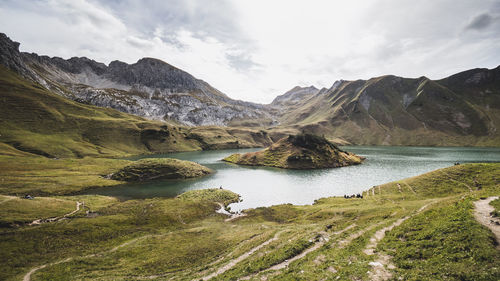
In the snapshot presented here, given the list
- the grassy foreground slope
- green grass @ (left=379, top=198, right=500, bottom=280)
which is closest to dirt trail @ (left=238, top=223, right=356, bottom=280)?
the grassy foreground slope

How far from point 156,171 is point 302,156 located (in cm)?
9096

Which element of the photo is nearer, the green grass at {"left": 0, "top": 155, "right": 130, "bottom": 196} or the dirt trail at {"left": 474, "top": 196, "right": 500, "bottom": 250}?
the dirt trail at {"left": 474, "top": 196, "right": 500, "bottom": 250}

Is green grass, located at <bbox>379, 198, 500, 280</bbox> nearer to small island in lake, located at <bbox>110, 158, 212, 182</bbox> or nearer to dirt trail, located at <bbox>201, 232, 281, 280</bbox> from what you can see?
dirt trail, located at <bbox>201, 232, 281, 280</bbox>

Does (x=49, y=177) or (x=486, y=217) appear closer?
(x=486, y=217)

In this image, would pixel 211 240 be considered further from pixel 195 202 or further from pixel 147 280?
pixel 195 202

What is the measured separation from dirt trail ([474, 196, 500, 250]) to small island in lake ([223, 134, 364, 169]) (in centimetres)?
11337

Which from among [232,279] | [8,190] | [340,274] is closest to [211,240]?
[232,279]

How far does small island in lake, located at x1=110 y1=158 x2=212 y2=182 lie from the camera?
99.5 meters

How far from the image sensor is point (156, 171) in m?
104

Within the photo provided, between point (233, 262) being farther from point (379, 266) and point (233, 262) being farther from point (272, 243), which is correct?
point (379, 266)

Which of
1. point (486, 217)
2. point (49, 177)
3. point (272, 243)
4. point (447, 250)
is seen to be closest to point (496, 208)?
point (486, 217)

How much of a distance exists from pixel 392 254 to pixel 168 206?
54.4m

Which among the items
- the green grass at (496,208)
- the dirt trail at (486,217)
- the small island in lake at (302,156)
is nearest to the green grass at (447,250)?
the dirt trail at (486,217)

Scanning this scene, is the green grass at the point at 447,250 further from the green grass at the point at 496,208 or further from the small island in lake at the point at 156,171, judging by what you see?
the small island in lake at the point at 156,171
